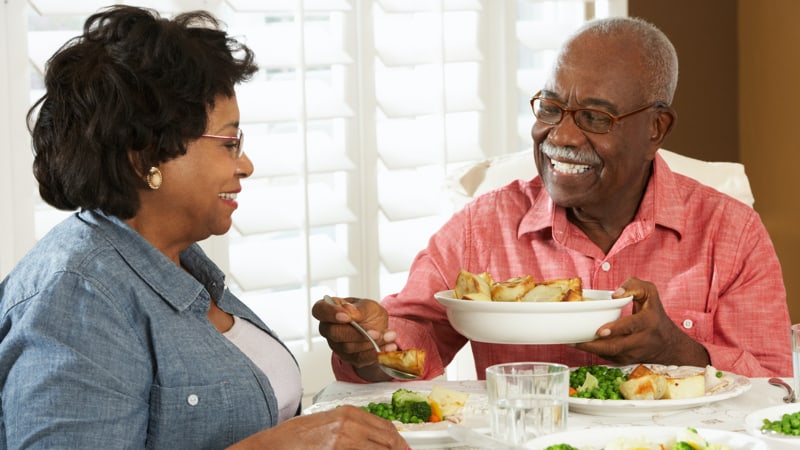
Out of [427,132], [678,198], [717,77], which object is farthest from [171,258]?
[717,77]

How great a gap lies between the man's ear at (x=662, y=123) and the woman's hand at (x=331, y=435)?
3.47 ft

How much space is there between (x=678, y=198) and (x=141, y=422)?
122 cm

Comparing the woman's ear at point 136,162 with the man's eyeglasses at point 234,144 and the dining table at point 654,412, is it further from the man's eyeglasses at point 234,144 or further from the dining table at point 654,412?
the dining table at point 654,412

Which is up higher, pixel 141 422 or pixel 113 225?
pixel 113 225

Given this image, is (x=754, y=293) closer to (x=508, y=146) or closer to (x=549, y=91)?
(x=549, y=91)

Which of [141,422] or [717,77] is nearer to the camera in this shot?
[141,422]

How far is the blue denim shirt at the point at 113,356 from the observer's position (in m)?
1.36

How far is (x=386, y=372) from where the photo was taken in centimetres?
183

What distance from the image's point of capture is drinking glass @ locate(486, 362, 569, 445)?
4.75 feet

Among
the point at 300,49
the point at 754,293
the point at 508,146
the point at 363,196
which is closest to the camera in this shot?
the point at 754,293

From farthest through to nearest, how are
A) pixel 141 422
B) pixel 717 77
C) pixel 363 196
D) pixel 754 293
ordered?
pixel 717 77
pixel 363 196
pixel 754 293
pixel 141 422

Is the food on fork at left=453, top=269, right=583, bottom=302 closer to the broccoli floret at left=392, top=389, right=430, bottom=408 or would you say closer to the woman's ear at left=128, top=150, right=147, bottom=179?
the broccoli floret at left=392, top=389, right=430, bottom=408

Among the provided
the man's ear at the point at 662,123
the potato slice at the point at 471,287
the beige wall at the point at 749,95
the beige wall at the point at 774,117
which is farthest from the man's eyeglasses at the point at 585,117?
the beige wall at the point at 774,117

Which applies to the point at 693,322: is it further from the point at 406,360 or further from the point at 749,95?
the point at 749,95
